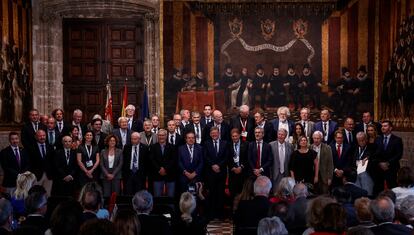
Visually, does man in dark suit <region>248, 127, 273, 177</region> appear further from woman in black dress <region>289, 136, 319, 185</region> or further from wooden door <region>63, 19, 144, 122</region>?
wooden door <region>63, 19, 144, 122</region>

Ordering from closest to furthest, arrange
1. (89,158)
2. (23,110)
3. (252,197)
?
(252,197) < (89,158) < (23,110)

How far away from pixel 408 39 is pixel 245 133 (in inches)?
196

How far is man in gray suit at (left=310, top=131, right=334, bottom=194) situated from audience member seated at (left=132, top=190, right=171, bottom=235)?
6291 mm

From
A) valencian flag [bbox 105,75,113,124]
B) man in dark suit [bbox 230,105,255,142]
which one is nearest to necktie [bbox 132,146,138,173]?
man in dark suit [bbox 230,105,255,142]

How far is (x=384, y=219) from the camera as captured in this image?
17.0 feet

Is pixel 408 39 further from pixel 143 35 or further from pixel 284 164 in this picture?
pixel 143 35

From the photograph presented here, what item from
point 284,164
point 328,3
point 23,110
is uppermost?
point 328,3

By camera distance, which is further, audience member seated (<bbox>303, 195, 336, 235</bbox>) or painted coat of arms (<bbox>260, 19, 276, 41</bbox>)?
painted coat of arms (<bbox>260, 19, 276, 41</bbox>)

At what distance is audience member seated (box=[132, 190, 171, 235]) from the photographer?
18.8 ft

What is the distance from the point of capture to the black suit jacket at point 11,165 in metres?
11.2

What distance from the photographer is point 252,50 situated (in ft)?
57.1

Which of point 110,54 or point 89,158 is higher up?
point 110,54

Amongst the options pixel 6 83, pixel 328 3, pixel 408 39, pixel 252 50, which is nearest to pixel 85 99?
pixel 6 83

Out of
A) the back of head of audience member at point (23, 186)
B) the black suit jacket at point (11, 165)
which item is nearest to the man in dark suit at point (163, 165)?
the black suit jacket at point (11, 165)
